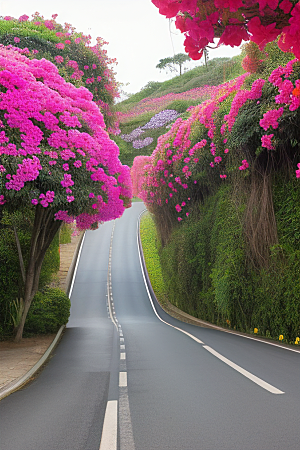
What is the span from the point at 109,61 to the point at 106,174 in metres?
7.49

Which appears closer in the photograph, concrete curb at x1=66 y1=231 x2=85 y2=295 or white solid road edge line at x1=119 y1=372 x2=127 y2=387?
white solid road edge line at x1=119 y1=372 x2=127 y2=387

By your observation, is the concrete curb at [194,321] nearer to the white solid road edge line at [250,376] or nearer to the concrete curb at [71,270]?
the white solid road edge line at [250,376]

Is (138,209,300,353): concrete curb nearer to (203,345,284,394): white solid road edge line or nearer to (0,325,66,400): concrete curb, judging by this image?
(203,345,284,394): white solid road edge line

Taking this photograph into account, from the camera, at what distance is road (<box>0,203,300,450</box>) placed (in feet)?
14.4

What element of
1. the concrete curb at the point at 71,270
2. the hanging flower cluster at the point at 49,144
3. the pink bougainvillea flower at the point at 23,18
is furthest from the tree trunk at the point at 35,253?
the concrete curb at the point at 71,270

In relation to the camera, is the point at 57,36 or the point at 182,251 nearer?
the point at 57,36

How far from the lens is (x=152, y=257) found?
39656 mm

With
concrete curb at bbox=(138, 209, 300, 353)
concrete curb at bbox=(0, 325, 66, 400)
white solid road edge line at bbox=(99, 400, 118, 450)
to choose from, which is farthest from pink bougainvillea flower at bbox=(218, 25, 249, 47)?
concrete curb at bbox=(138, 209, 300, 353)

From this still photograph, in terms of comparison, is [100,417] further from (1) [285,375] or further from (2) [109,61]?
(2) [109,61]

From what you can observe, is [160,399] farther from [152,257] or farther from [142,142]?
[142,142]

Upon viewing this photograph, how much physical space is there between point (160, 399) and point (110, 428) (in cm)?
141

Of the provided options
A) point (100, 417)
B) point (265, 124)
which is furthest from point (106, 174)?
point (100, 417)

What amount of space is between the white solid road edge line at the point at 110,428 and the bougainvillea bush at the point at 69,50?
13.3 metres

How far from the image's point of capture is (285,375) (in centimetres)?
730
